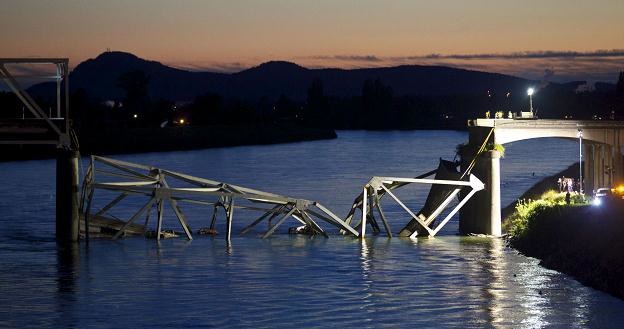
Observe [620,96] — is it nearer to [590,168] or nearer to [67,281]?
[590,168]

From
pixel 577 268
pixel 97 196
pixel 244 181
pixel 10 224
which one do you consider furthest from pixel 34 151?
pixel 577 268

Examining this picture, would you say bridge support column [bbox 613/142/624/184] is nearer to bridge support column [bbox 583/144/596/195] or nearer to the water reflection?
bridge support column [bbox 583/144/596/195]

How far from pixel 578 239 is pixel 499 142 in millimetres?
16363

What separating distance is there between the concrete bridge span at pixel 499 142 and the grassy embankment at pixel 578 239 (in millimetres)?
2529

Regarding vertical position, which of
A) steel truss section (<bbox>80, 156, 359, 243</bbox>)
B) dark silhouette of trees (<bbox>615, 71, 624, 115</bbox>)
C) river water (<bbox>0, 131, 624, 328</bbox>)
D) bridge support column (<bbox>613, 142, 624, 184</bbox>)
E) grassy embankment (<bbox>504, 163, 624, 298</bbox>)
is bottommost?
river water (<bbox>0, 131, 624, 328</bbox>)

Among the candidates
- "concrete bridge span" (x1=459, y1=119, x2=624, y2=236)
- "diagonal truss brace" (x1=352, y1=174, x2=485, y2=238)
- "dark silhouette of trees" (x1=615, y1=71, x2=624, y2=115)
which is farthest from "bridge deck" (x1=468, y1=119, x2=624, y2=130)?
"dark silhouette of trees" (x1=615, y1=71, x2=624, y2=115)

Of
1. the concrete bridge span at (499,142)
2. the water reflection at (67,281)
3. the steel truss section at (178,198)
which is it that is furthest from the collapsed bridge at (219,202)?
the water reflection at (67,281)

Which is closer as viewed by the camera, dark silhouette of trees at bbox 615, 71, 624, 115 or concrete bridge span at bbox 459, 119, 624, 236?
concrete bridge span at bbox 459, 119, 624, 236

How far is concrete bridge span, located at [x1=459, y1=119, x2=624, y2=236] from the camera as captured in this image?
66.4 metres

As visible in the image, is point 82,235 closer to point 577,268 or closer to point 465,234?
point 465,234

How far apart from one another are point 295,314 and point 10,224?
4033 centimetres

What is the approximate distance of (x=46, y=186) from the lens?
118750mm

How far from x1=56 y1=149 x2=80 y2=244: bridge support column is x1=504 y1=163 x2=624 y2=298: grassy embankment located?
71.2ft

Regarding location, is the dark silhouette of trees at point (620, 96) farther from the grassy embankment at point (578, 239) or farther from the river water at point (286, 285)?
the grassy embankment at point (578, 239)
